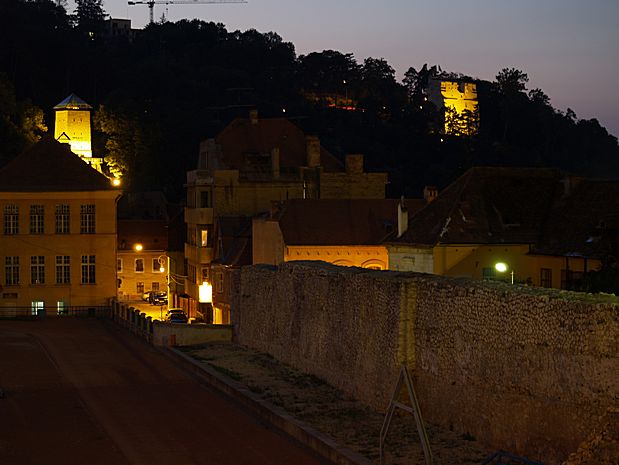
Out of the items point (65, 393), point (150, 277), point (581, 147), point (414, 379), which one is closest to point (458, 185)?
point (65, 393)

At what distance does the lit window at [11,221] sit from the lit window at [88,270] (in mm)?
3640

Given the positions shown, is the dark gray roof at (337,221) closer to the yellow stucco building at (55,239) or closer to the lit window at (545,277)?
the lit window at (545,277)

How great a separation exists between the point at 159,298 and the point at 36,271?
14.6 m

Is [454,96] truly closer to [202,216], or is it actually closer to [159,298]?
[159,298]

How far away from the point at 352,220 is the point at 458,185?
11105 mm

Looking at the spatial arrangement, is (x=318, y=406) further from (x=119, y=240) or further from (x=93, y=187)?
(x=119, y=240)

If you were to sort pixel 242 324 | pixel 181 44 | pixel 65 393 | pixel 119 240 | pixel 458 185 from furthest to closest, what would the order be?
pixel 181 44
pixel 119 240
pixel 458 185
pixel 242 324
pixel 65 393

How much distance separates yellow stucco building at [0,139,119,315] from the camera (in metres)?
62.5

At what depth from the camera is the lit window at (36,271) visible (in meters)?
62.7

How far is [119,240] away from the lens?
269 feet

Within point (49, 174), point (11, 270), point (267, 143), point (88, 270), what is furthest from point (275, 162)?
point (11, 270)

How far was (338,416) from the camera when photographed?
81.1 ft

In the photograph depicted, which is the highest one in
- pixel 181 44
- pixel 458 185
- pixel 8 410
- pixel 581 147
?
pixel 181 44

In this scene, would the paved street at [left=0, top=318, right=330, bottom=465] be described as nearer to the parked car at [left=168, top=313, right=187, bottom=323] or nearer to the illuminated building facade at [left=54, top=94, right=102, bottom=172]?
the parked car at [left=168, top=313, right=187, bottom=323]
